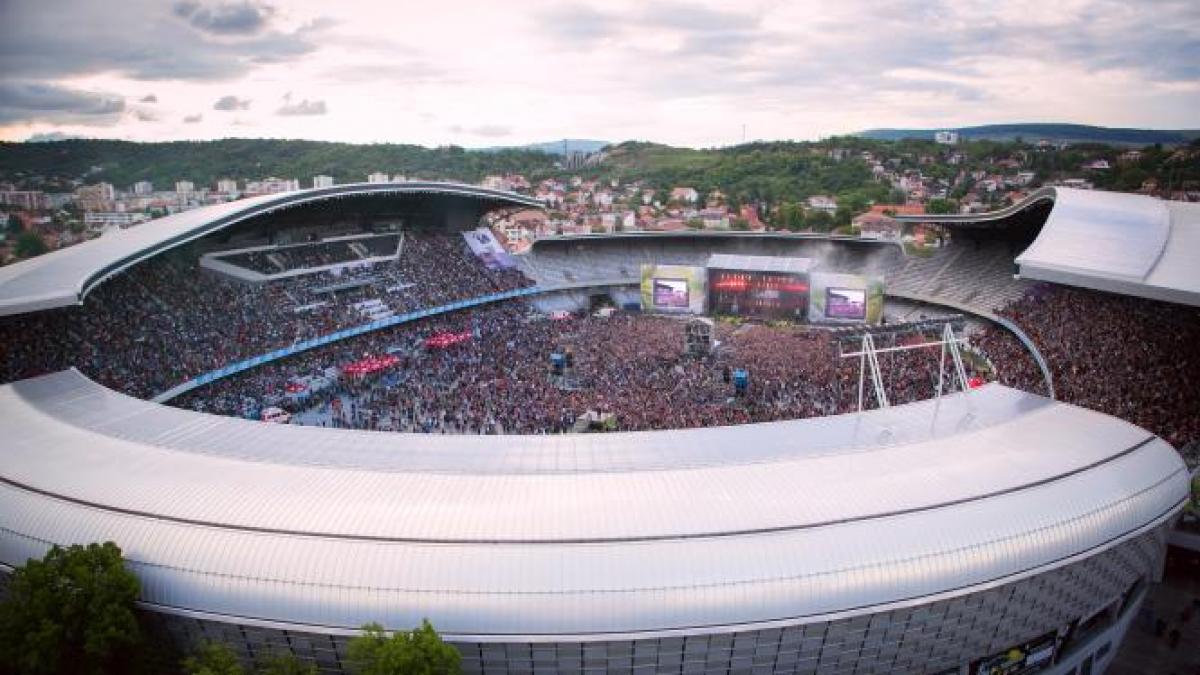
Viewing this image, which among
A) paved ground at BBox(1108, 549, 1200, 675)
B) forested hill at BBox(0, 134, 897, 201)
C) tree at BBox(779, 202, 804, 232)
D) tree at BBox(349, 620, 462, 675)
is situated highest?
forested hill at BBox(0, 134, 897, 201)

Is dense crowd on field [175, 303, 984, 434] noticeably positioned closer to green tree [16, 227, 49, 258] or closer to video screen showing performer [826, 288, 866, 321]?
video screen showing performer [826, 288, 866, 321]

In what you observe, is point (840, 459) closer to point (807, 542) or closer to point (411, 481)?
point (807, 542)

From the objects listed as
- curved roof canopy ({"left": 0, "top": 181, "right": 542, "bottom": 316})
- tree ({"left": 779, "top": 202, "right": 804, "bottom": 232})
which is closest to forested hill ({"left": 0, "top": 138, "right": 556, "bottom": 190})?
curved roof canopy ({"left": 0, "top": 181, "right": 542, "bottom": 316})

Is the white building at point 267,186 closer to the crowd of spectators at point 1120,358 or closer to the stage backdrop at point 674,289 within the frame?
the stage backdrop at point 674,289

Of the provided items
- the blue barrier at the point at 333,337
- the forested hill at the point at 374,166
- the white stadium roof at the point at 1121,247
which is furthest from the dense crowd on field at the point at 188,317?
the forested hill at the point at 374,166

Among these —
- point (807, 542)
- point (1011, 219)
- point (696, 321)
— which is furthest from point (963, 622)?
point (1011, 219)

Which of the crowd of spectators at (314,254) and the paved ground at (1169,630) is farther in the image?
the crowd of spectators at (314,254)
